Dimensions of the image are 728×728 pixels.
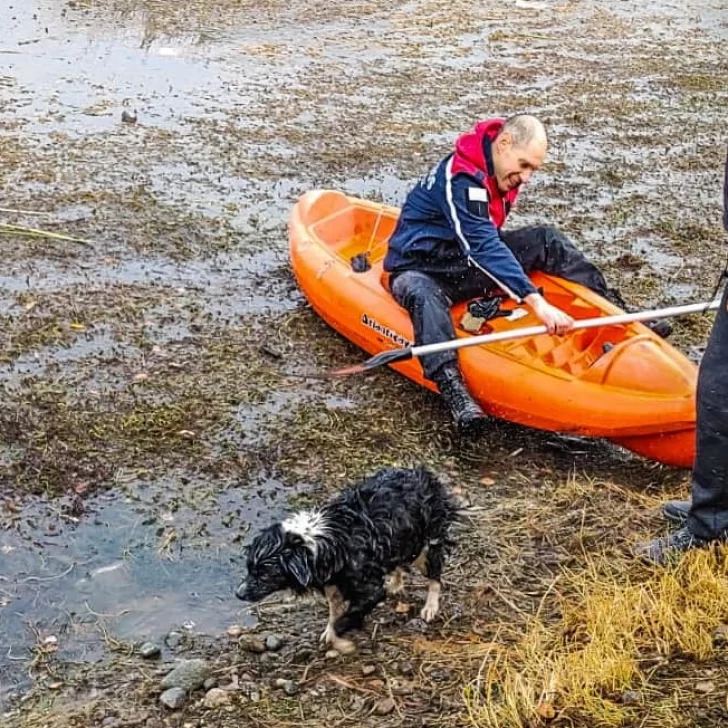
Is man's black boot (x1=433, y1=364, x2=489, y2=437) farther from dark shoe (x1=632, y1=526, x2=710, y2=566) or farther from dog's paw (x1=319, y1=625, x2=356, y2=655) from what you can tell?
dog's paw (x1=319, y1=625, x2=356, y2=655)

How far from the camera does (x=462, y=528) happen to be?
5.40 m

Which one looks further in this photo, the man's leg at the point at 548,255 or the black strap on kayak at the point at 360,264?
the black strap on kayak at the point at 360,264

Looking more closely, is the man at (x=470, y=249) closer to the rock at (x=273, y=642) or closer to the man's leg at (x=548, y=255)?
the man's leg at (x=548, y=255)

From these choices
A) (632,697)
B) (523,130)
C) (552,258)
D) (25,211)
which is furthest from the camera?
(25,211)

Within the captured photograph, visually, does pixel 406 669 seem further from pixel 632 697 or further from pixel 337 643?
pixel 632 697

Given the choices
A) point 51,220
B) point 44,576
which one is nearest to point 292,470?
point 44,576

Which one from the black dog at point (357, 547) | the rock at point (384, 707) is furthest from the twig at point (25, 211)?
the rock at point (384, 707)

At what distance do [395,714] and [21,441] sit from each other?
9.72 feet

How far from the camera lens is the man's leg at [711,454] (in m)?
4.38

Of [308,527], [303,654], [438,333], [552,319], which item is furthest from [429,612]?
[438,333]

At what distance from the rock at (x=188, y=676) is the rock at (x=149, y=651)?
0.64 feet

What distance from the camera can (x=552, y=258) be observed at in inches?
274

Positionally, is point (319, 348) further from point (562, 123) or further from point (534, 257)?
point (562, 123)

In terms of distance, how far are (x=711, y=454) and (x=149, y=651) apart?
2.49m
